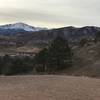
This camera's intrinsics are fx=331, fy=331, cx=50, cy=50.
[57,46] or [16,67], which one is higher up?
[57,46]

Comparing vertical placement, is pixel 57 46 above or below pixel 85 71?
above

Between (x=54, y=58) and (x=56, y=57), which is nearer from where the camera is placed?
(x=54, y=58)

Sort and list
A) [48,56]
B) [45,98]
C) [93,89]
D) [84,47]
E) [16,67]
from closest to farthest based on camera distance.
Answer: [45,98], [93,89], [48,56], [16,67], [84,47]

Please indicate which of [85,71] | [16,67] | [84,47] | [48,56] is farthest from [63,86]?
[84,47]

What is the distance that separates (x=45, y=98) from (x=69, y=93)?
1.71m

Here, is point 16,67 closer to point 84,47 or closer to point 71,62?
point 71,62

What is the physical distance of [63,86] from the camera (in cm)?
1889

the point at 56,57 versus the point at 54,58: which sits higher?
the point at 56,57

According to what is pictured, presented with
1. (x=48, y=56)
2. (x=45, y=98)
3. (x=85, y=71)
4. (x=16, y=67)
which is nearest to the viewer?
(x=45, y=98)

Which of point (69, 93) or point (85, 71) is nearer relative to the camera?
point (69, 93)

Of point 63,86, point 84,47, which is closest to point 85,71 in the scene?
point 84,47

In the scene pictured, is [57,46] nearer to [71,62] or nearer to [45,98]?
[71,62]

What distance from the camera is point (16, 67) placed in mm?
53844

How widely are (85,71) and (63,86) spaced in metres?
26.1
